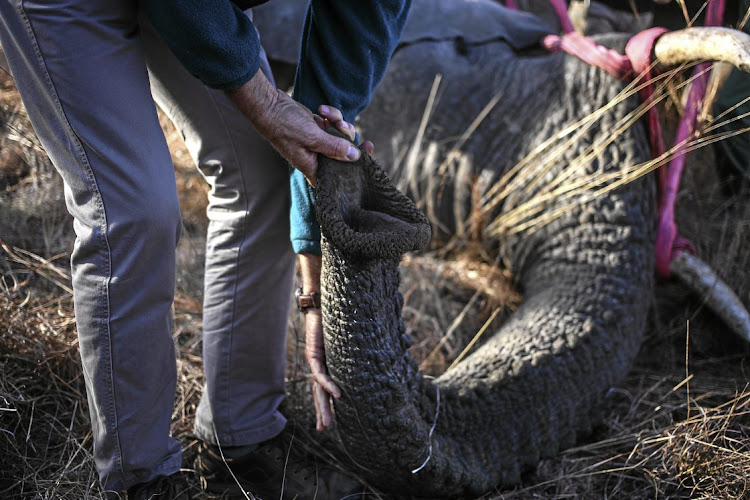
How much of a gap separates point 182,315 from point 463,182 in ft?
3.65

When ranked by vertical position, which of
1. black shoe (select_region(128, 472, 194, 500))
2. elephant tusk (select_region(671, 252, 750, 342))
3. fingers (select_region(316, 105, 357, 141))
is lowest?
black shoe (select_region(128, 472, 194, 500))

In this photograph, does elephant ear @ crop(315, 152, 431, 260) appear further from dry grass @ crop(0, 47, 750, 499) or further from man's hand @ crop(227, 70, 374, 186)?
dry grass @ crop(0, 47, 750, 499)

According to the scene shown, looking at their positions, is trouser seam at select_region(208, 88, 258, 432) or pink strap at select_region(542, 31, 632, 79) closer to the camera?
trouser seam at select_region(208, 88, 258, 432)

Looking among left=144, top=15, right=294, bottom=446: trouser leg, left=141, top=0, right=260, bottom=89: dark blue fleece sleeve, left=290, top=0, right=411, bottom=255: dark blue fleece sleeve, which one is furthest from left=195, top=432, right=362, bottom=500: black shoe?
left=141, top=0, right=260, bottom=89: dark blue fleece sleeve

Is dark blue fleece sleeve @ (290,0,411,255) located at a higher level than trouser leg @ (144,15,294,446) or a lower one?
higher

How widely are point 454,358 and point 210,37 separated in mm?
1367

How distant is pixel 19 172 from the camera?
2859 millimetres

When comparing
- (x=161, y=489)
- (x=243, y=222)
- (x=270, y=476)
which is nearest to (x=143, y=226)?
(x=243, y=222)

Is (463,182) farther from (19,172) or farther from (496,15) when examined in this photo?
(19,172)

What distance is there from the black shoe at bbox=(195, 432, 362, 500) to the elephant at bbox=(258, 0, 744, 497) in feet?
0.34

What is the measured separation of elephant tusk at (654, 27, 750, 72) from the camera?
67.1 inches

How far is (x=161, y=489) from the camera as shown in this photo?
1.46 meters

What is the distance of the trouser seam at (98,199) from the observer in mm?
1137

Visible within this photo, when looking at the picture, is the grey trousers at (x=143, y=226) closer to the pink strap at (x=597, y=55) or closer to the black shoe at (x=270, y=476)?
the black shoe at (x=270, y=476)
